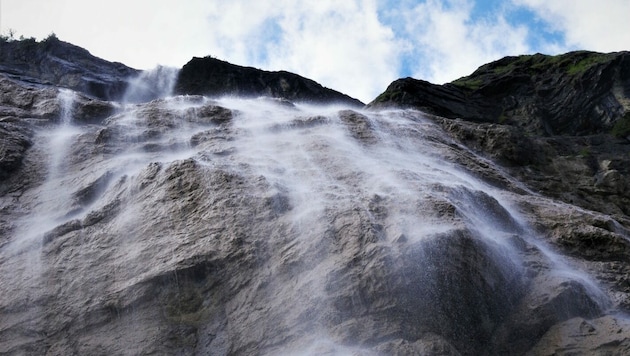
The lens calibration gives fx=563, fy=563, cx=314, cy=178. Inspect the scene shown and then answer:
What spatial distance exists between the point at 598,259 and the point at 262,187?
8401 millimetres

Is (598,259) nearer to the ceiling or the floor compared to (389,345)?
nearer to the ceiling

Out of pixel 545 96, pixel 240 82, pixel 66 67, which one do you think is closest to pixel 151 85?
pixel 66 67

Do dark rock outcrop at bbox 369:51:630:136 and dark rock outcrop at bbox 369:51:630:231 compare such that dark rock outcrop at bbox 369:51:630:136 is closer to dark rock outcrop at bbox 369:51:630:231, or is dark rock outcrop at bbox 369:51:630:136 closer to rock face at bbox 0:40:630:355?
dark rock outcrop at bbox 369:51:630:231

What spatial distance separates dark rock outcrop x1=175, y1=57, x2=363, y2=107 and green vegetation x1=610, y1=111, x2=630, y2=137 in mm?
17181

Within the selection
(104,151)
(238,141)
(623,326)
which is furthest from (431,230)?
(104,151)

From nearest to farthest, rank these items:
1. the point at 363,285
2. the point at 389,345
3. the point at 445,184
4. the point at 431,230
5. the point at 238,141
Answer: the point at 389,345 < the point at 363,285 < the point at 431,230 < the point at 445,184 < the point at 238,141

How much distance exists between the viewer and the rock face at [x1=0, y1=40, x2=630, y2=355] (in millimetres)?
10438

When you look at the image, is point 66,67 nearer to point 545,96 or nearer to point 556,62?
point 545,96

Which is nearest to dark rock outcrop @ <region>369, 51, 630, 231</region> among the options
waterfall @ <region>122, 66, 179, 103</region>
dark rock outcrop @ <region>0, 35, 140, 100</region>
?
waterfall @ <region>122, 66, 179, 103</region>

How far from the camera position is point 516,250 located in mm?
12906

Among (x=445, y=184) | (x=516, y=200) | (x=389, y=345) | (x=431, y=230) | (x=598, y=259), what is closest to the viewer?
→ (x=389, y=345)

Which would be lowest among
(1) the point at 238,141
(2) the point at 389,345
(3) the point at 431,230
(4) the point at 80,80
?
(2) the point at 389,345

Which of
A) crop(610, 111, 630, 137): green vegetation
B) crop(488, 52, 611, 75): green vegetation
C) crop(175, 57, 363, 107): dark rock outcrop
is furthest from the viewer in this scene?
crop(175, 57, 363, 107): dark rock outcrop

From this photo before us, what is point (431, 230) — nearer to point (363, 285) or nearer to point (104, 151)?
point (363, 285)
